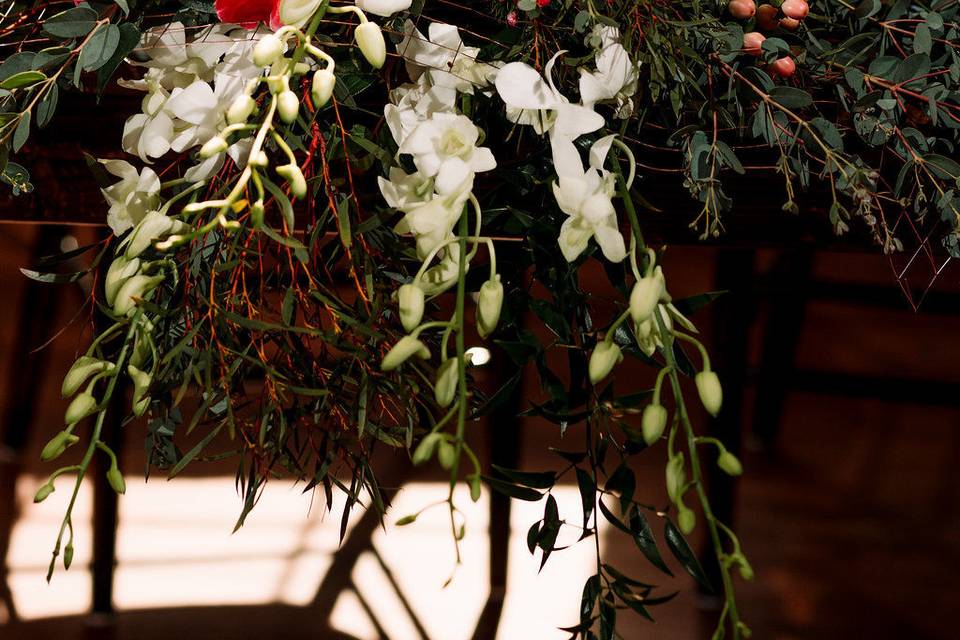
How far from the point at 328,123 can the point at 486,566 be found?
3.95 ft

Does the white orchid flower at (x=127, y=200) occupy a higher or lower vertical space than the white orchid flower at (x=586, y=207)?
lower

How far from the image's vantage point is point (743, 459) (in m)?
1.90

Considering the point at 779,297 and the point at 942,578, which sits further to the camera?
the point at 779,297

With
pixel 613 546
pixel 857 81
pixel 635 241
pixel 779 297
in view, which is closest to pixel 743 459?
pixel 779 297

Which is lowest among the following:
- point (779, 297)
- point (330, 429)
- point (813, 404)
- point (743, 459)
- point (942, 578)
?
point (813, 404)

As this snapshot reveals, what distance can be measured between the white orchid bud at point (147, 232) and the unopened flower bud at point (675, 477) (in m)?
0.22

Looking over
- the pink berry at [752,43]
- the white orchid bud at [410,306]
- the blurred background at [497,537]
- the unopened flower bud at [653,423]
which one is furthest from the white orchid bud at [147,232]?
the blurred background at [497,537]

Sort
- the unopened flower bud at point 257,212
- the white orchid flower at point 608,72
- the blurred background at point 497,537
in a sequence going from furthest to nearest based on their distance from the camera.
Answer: the blurred background at point 497,537 < the white orchid flower at point 608,72 < the unopened flower bud at point 257,212

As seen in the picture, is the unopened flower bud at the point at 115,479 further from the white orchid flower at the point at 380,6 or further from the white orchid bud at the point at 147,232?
the white orchid flower at the point at 380,6

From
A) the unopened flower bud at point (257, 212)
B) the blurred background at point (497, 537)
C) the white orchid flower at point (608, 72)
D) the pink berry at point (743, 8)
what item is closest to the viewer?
the unopened flower bud at point (257, 212)

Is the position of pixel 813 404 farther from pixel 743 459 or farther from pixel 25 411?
pixel 25 411

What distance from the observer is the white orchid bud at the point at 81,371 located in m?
0.33

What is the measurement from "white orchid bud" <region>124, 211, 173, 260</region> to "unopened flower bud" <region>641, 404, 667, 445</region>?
0.20m

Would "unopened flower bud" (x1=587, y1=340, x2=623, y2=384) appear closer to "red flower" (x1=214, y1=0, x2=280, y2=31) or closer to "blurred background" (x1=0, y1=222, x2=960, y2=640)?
"red flower" (x1=214, y1=0, x2=280, y2=31)
